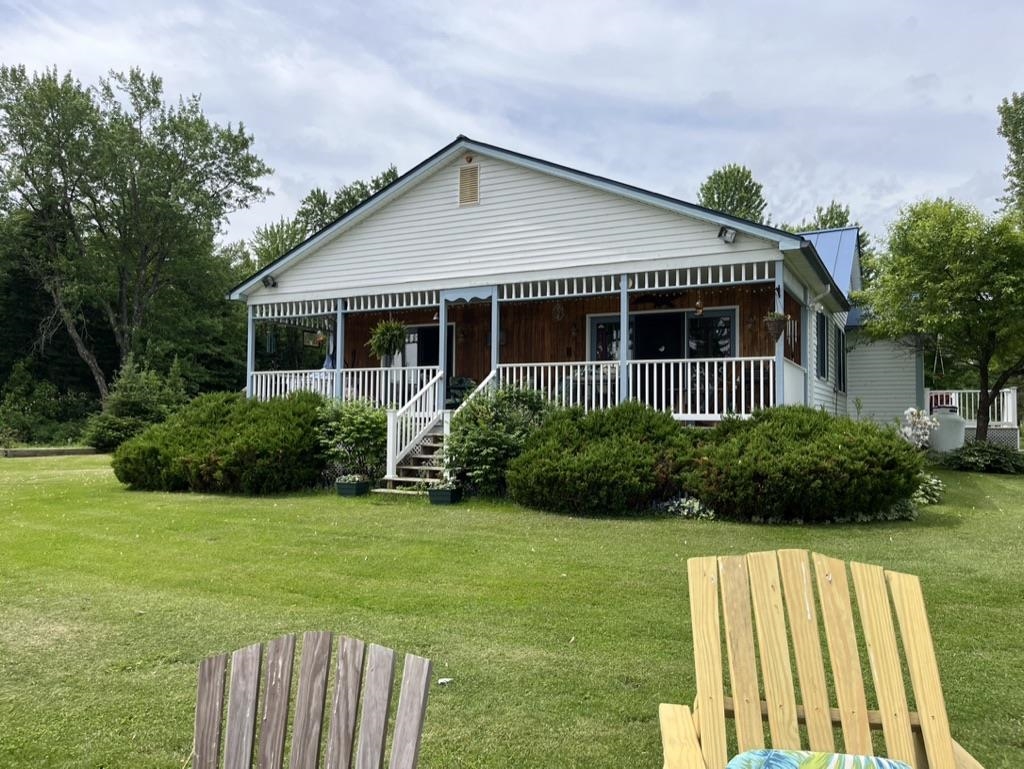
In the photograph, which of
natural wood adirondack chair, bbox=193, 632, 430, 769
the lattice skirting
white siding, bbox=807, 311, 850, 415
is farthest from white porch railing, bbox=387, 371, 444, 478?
the lattice skirting

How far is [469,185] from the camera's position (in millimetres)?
13930

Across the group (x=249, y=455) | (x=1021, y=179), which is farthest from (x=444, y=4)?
(x=1021, y=179)

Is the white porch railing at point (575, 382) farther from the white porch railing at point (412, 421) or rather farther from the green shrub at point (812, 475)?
the green shrub at point (812, 475)

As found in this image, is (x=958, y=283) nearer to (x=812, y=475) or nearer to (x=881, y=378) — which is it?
(x=881, y=378)

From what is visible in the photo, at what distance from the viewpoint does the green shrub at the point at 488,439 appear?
34.8 feet

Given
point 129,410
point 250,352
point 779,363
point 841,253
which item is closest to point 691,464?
point 779,363

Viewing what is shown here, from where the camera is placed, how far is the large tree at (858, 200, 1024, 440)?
1405 cm

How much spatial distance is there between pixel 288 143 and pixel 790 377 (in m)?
27.8

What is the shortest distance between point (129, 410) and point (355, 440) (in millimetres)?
14880

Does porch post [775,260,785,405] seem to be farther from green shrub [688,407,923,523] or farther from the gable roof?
green shrub [688,407,923,523]

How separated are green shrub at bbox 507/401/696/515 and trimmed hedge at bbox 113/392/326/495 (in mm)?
3803

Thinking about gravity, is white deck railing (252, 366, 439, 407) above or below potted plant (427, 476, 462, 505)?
above

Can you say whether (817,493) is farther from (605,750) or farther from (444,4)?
(444,4)

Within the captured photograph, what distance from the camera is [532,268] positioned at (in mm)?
13133
